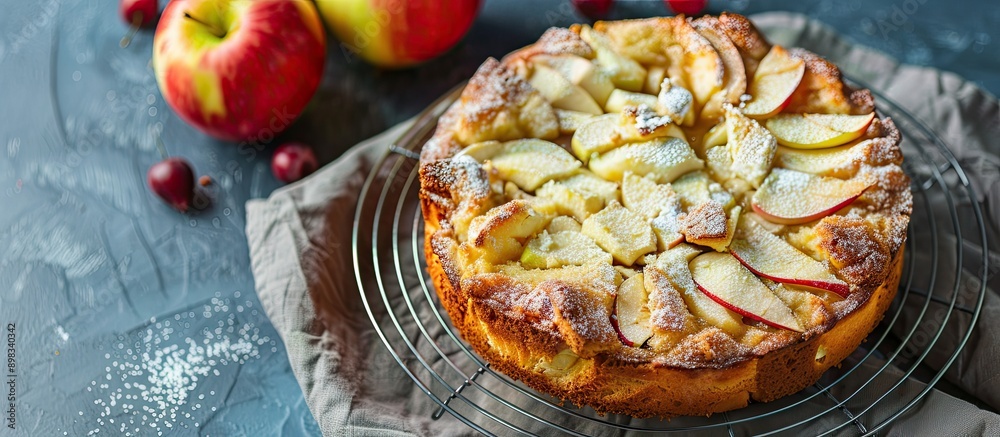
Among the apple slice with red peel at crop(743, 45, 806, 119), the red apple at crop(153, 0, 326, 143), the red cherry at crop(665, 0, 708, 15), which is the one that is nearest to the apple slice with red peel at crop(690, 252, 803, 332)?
the apple slice with red peel at crop(743, 45, 806, 119)

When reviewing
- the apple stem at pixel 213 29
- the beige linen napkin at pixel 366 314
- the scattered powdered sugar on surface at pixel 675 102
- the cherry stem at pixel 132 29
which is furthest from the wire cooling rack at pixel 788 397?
the cherry stem at pixel 132 29

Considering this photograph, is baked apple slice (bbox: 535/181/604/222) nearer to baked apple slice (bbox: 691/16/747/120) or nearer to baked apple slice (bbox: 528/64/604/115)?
baked apple slice (bbox: 528/64/604/115)

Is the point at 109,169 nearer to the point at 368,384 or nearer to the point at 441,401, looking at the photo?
the point at 368,384

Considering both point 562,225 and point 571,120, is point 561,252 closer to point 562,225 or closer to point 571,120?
point 562,225

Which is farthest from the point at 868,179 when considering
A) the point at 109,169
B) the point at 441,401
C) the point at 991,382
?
the point at 109,169

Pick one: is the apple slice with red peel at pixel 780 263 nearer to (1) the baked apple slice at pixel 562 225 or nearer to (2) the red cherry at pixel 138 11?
(1) the baked apple slice at pixel 562 225
